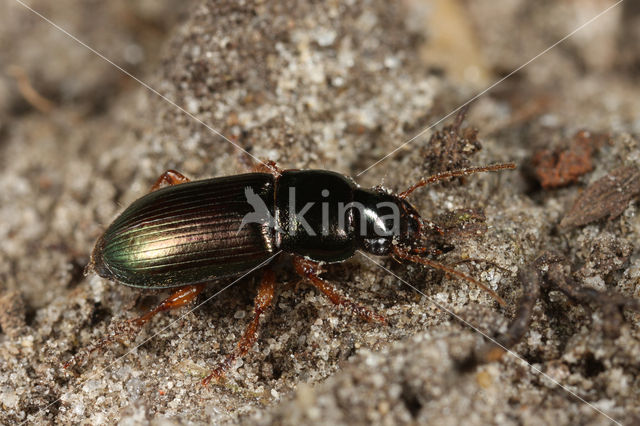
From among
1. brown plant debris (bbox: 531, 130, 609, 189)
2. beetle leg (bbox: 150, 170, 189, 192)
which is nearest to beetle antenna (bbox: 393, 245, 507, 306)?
brown plant debris (bbox: 531, 130, 609, 189)

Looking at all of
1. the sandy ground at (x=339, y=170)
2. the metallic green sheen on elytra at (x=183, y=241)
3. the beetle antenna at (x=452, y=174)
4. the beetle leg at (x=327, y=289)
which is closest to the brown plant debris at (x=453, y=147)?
the sandy ground at (x=339, y=170)

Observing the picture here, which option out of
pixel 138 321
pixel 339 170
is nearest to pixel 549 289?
pixel 339 170

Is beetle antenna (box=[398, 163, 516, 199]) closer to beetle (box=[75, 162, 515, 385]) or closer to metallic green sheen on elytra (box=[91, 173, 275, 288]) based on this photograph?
beetle (box=[75, 162, 515, 385])

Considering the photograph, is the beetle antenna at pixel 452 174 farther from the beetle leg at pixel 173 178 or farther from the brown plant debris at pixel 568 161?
the beetle leg at pixel 173 178

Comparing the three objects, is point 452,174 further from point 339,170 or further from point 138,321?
point 138,321

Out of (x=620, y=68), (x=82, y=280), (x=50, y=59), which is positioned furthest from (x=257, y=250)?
(x=620, y=68)

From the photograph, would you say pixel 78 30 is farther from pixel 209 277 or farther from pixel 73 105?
pixel 209 277
